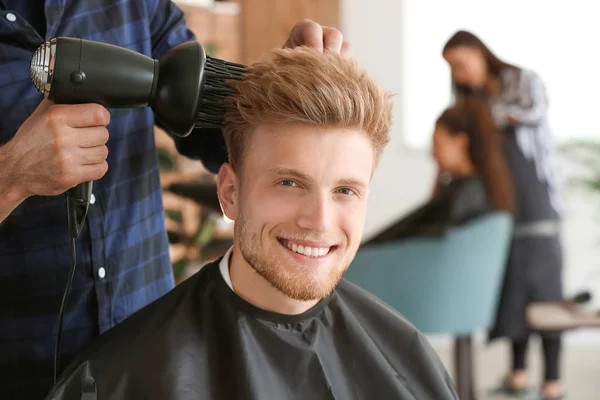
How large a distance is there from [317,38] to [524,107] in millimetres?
2528

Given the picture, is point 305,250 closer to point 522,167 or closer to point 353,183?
point 353,183

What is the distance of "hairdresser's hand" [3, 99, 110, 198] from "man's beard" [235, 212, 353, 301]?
1.07ft

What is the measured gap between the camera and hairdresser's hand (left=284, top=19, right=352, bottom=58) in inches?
54.9

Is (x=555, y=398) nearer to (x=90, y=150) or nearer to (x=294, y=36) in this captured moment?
(x=294, y=36)

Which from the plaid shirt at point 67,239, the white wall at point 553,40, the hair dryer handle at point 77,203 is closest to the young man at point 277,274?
the plaid shirt at point 67,239

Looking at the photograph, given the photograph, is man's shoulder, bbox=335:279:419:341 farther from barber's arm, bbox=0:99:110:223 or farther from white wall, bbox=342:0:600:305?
white wall, bbox=342:0:600:305

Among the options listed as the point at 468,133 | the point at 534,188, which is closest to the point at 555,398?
the point at 534,188

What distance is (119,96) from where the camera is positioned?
44.3 inches

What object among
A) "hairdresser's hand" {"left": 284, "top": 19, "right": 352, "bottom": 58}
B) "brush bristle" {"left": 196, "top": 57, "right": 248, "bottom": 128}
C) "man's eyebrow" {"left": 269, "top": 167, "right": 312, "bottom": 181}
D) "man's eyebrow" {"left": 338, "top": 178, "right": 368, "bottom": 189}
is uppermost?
"hairdresser's hand" {"left": 284, "top": 19, "right": 352, "bottom": 58}

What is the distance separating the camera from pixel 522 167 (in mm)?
3719

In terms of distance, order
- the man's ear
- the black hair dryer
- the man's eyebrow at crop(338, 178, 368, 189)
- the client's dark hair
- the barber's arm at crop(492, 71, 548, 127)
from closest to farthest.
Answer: the black hair dryer, the man's eyebrow at crop(338, 178, 368, 189), the man's ear, the client's dark hair, the barber's arm at crop(492, 71, 548, 127)

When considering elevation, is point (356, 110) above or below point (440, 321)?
above

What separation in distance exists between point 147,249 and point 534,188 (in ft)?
8.98

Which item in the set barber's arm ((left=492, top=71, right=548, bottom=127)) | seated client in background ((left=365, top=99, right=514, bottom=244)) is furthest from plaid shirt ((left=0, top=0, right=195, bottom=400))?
barber's arm ((left=492, top=71, right=548, bottom=127))
